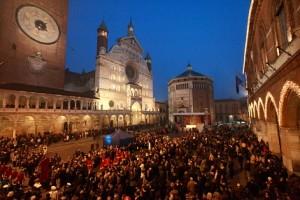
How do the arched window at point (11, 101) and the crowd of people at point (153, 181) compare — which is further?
the arched window at point (11, 101)

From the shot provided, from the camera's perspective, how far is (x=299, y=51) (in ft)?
20.8

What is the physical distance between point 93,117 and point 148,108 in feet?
74.9

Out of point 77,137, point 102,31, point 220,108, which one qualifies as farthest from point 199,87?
point 77,137

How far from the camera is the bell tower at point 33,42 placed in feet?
109

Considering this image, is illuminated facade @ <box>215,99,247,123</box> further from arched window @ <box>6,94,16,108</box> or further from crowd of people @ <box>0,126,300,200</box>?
arched window @ <box>6,94,16,108</box>

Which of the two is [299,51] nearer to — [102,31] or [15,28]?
[15,28]

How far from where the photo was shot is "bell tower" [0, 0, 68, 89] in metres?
33.2

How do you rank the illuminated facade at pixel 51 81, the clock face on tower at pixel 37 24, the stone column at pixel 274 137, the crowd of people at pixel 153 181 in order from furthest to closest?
the clock face on tower at pixel 37 24 < the illuminated facade at pixel 51 81 < the stone column at pixel 274 137 < the crowd of people at pixel 153 181

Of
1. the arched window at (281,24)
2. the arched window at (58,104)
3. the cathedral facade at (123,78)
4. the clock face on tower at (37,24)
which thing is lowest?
the arched window at (58,104)

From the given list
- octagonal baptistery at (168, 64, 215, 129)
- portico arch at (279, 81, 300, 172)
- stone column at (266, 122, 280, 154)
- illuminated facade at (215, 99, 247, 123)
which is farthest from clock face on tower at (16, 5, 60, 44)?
illuminated facade at (215, 99, 247, 123)

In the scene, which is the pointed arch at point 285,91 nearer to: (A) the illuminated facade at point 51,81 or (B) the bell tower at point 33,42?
(A) the illuminated facade at point 51,81

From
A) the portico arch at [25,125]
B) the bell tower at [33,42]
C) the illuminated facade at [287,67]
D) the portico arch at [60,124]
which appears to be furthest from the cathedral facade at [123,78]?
the illuminated facade at [287,67]

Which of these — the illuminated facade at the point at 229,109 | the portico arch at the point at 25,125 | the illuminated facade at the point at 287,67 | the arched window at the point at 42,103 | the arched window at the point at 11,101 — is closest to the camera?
the illuminated facade at the point at 287,67

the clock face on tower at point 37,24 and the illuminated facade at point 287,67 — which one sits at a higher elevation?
the clock face on tower at point 37,24
